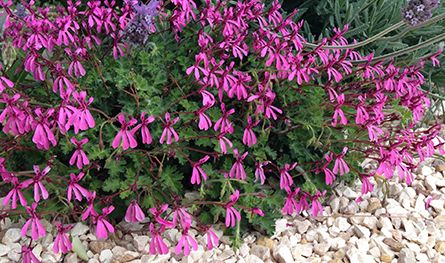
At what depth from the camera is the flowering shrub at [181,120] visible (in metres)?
1.66

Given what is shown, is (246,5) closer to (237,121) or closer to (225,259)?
(237,121)

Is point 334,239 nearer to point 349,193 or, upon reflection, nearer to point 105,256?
point 349,193

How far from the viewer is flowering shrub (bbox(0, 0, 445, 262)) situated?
→ 1662mm

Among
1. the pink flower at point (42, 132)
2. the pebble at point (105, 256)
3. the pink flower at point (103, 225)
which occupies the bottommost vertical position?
the pebble at point (105, 256)

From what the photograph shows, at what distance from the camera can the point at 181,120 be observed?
1834 millimetres

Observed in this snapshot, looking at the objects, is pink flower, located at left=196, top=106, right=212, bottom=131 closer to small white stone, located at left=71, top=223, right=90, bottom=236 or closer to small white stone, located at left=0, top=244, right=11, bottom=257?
small white stone, located at left=71, top=223, right=90, bottom=236

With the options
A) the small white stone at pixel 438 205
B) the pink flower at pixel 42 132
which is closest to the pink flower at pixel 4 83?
the pink flower at pixel 42 132

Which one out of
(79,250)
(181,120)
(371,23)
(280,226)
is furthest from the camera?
(371,23)

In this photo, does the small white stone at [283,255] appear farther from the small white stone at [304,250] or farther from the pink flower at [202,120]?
the pink flower at [202,120]

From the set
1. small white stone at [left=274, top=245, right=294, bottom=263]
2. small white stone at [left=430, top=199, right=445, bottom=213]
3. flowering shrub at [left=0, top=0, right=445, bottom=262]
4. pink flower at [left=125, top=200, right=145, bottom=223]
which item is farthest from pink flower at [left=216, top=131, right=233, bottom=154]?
small white stone at [left=430, top=199, right=445, bottom=213]

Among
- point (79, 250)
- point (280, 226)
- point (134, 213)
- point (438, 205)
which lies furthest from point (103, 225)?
point (438, 205)

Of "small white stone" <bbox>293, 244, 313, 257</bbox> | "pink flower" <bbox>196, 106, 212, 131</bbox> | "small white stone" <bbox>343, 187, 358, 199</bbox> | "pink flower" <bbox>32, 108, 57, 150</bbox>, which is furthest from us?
"small white stone" <bbox>343, 187, 358, 199</bbox>

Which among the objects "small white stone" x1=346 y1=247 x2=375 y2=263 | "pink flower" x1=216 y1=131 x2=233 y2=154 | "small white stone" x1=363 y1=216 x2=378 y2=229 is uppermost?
"pink flower" x1=216 y1=131 x2=233 y2=154

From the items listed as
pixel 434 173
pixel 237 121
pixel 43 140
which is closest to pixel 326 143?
pixel 237 121
